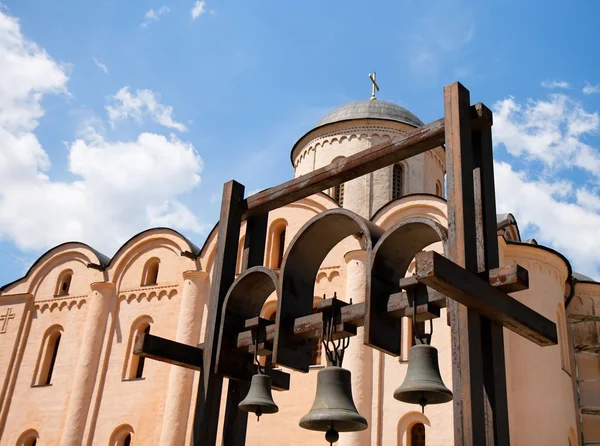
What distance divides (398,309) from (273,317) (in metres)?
10.9

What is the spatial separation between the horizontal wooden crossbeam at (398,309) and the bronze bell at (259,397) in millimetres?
234

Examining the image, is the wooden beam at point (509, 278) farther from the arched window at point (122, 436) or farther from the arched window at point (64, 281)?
the arched window at point (64, 281)

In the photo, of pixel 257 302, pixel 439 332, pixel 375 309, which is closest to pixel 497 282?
pixel 375 309

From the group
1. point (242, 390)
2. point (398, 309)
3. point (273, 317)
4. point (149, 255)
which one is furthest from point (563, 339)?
point (398, 309)

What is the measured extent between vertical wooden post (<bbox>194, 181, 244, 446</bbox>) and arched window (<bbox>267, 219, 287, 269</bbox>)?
10367 millimetres

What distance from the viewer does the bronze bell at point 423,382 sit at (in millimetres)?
4363

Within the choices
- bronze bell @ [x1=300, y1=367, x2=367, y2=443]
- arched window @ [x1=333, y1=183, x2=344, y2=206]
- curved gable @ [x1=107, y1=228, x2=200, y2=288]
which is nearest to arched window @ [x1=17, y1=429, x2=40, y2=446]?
curved gable @ [x1=107, y1=228, x2=200, y2=288]

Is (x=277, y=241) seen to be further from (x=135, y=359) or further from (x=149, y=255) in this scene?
(x=135, y=359)

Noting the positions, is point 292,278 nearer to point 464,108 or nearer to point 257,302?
point 257,302

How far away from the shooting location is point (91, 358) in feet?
55.2

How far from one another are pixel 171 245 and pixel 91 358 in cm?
325

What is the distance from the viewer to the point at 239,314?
523cm

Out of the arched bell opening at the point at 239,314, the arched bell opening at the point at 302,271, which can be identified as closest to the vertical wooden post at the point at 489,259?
the arched bell opening at the point at 302,271

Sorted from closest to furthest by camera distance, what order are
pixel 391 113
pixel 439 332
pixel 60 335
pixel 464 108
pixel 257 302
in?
pixel 464 108 < pixel 257 302 < pixel 439 332 < pixel 60 335 < pixel 391 113
